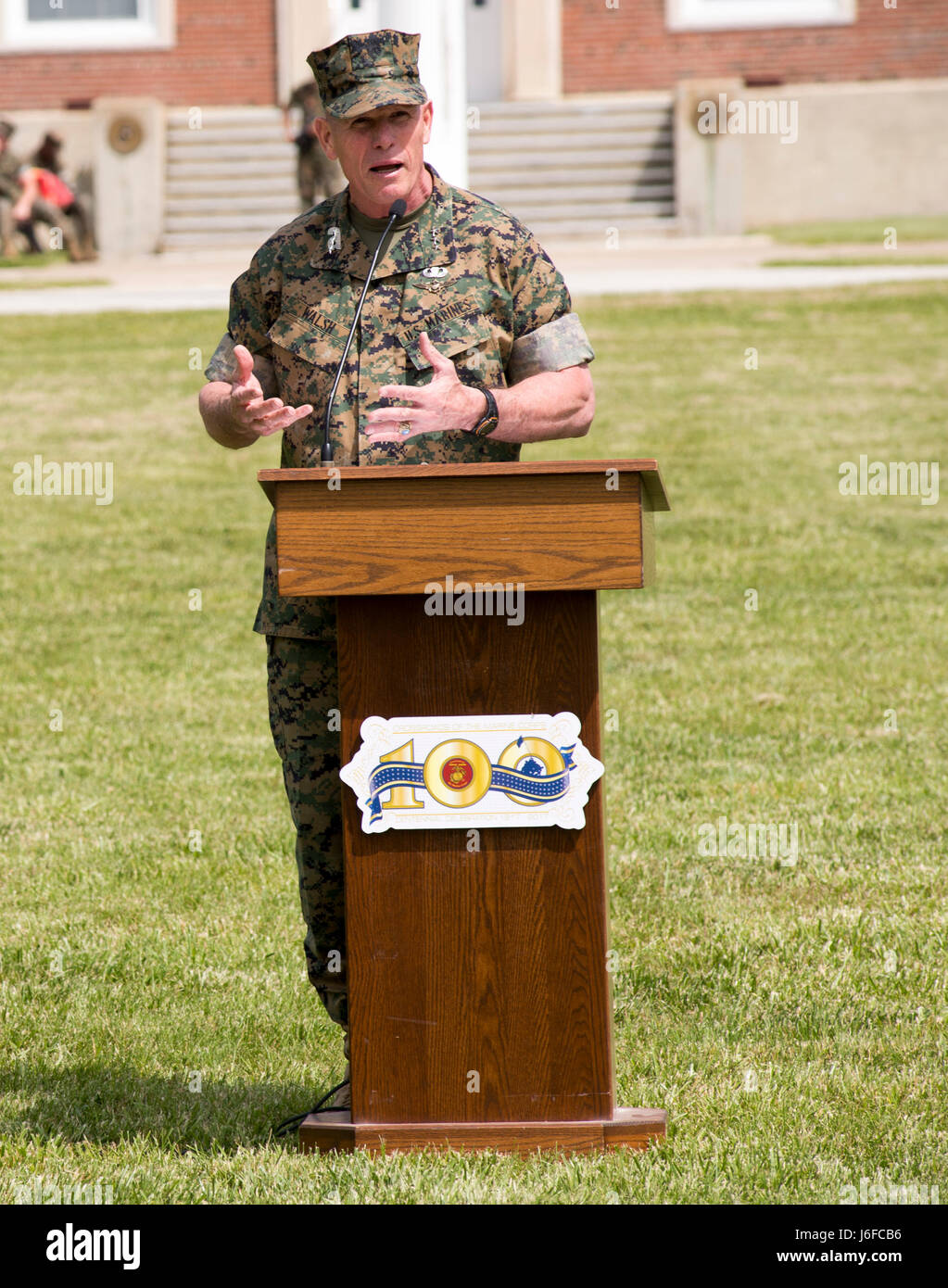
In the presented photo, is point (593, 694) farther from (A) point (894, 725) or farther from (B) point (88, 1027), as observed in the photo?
(A) point (894, 725)

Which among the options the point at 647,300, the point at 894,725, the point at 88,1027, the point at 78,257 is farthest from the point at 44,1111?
the point at 78,257

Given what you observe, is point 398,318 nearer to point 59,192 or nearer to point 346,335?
point 346,335

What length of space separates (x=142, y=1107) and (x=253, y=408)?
182cm

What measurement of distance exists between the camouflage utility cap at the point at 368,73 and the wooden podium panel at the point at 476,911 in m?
1.05

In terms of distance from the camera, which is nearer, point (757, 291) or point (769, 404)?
point (769, 404)

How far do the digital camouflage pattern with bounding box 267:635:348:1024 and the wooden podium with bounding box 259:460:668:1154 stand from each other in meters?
0.30

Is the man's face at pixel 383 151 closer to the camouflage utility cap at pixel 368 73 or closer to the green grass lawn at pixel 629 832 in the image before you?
the camouflage utility cap at pixel 368 73

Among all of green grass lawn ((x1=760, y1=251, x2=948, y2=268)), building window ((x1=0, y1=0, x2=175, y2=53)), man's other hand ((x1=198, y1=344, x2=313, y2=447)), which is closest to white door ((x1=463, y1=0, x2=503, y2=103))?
building window ((x1=0, y1=0, x2=175, y2=53))

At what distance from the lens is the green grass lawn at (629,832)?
13.9 feet

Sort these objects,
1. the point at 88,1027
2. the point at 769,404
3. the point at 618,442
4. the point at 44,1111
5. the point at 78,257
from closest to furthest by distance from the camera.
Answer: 1. the point at 44,1111
2. the point at 88,1027
3. the point at 618,442
4. the point at 769,404
5. the point at 78,257

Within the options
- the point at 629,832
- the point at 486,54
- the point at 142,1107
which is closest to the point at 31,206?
the point at 486,54

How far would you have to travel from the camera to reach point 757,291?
57.4 ft

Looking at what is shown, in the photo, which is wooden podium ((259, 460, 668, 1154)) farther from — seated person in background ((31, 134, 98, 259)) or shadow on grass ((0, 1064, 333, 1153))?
seated person in background ((31, 134, 98, 259))

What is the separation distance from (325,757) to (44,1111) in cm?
120
